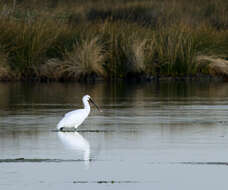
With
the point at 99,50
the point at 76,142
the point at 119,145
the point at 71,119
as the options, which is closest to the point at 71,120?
the point at 71,119

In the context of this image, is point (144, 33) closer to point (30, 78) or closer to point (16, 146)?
point (30, 78)

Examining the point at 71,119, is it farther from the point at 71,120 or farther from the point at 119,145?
the point at 119,145

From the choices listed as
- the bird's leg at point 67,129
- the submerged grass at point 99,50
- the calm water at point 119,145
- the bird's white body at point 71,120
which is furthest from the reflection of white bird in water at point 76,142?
the submerged grass at point 99,50

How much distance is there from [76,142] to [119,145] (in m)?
0.80

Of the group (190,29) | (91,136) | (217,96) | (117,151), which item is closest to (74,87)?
(217,96)

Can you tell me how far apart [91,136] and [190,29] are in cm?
1905

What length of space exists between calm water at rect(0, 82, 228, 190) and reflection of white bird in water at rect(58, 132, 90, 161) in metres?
0.01

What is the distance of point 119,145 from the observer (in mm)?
12461

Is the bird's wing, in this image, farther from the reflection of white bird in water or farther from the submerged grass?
the submerged grass

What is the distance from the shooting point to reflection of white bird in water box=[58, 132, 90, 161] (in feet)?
Answer: 39.1

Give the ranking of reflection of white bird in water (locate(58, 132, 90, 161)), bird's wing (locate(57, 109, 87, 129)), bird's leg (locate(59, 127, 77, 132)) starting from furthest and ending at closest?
1. bird's leg (locate(59, 127, 77, 132))
2. bird's wing (locate(57, 109, 87, 129))
3. reflection of white bird in water (locate(58, 132, 90, 161))

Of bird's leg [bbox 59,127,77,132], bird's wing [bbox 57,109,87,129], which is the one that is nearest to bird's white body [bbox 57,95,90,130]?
bird's wing [bbox 57,109,87,129]

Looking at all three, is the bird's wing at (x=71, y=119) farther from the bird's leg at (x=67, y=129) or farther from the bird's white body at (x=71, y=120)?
the bird's leg at (x=67, y=129)

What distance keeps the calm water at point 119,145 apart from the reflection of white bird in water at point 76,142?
0.6 inches
